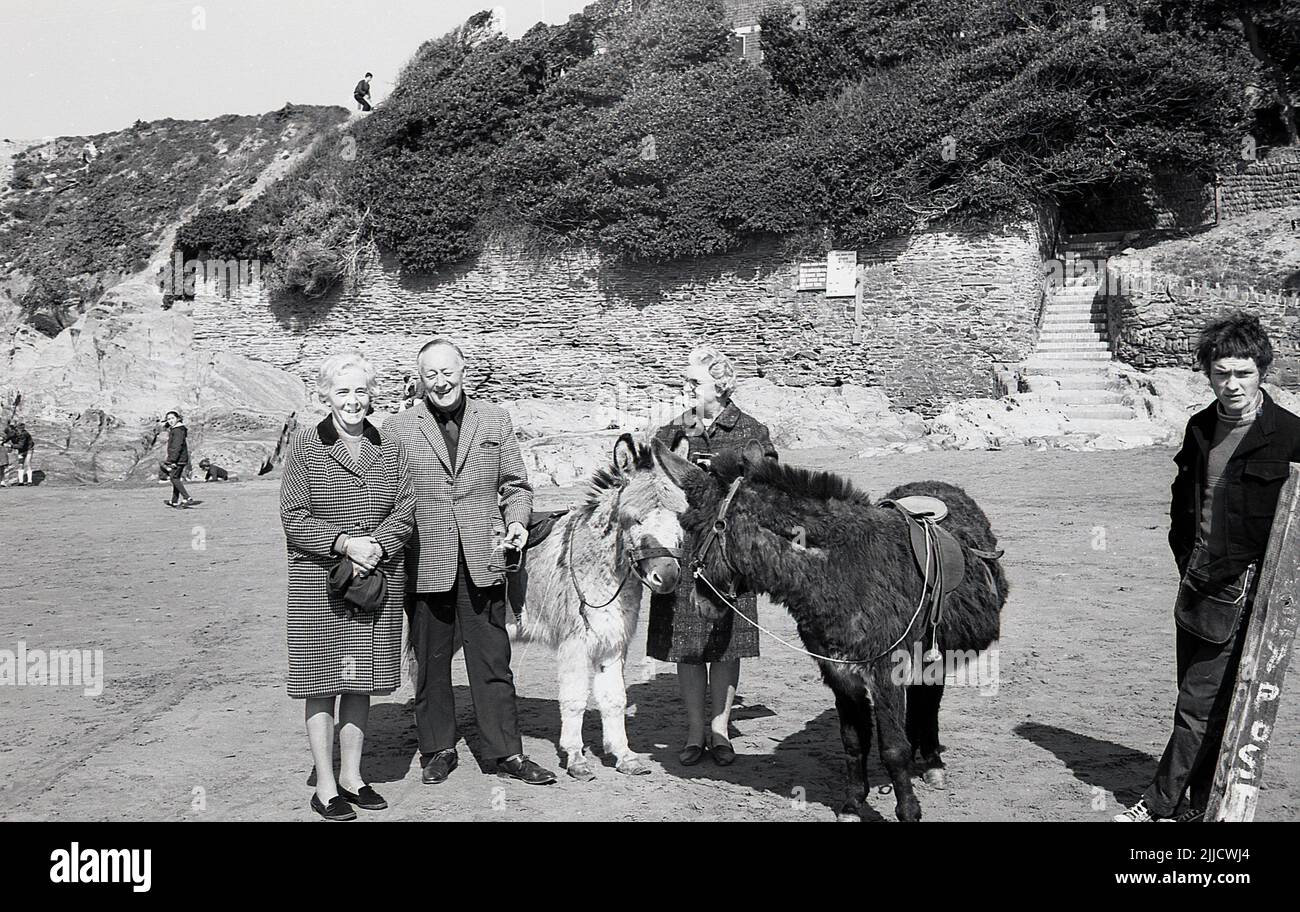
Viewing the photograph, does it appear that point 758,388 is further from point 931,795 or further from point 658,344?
point 931,795

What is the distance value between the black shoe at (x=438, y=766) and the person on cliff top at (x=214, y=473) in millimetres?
17348

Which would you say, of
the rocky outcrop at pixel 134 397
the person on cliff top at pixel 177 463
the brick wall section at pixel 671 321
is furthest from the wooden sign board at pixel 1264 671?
the rocky outcrop at pixel 134 397

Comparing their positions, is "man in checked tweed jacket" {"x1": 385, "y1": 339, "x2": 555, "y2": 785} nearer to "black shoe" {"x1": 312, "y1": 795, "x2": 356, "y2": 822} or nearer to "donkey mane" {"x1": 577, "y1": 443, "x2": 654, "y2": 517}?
"donkey mane" {"x1": 577, "y1": 443, "x2": 654, "y2": 517}

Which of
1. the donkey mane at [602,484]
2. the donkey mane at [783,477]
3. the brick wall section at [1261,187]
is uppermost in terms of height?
the brick wall section at [1261,187]

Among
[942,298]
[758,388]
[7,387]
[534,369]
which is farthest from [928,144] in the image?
[7,387]

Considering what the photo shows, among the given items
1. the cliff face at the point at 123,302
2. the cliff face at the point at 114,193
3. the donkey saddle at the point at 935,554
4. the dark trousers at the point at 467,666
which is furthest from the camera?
the cliff face at the point at 114,193

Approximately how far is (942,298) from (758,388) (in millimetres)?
4671

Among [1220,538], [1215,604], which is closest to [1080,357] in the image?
[1220,538]

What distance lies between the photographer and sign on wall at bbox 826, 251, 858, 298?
25.2 m

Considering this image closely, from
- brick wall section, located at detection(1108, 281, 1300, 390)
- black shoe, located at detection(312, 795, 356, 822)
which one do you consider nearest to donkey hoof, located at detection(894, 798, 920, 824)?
black shoe, located at detection(312, 795, 356, 822)

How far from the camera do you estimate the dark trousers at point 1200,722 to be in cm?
445

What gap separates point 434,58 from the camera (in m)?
33.8

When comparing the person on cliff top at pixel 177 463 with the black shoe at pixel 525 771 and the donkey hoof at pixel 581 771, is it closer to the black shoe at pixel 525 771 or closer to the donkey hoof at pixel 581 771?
the black shoe at pixel 525 771

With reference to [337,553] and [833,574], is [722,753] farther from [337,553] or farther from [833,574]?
[337,553]
